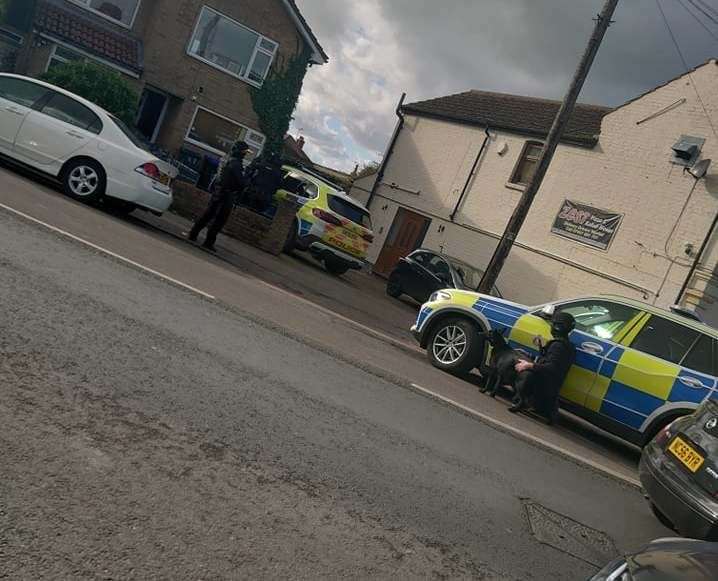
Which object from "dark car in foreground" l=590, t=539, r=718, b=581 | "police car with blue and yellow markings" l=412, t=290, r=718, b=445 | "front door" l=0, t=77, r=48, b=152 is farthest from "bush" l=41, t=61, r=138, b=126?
"dark car in foreground" l=590, t=539, r=718, b=581

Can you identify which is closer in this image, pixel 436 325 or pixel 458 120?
pixel 436 325

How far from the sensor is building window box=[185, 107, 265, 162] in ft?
76.7

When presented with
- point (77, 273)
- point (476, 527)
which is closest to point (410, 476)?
point (476, 527)

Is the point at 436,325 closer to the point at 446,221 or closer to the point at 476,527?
the point at 476,527

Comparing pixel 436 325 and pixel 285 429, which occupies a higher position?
pixel 436 325

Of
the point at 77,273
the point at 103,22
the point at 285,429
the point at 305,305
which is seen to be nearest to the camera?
the point at 285,429

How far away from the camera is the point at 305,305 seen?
9555 mm

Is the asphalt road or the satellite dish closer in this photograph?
the asphalt road

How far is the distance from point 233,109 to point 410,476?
2132 centimetres

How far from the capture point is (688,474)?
4.82 metres

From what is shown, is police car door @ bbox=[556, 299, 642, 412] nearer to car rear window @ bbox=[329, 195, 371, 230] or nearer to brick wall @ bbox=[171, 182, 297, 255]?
brick wall @ bbox=[171, 182, 297, 255]

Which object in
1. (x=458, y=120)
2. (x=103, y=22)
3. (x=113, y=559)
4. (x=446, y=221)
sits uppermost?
(x=458, y=120)

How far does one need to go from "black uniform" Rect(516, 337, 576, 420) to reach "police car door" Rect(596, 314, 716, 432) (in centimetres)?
56

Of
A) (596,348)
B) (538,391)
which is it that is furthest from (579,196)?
(538,391)
